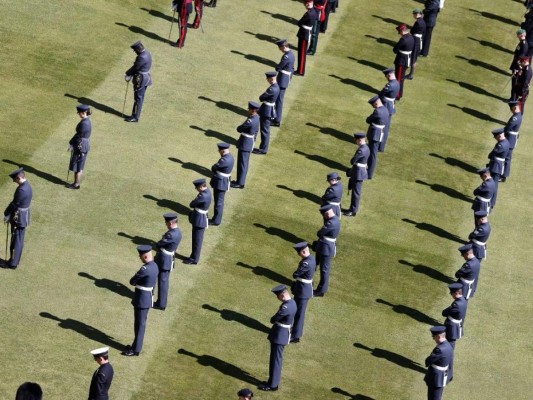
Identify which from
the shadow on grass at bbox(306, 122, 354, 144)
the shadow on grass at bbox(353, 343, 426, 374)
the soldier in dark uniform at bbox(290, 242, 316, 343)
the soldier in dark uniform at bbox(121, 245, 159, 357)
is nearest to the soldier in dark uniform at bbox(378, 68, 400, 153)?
the shadow on grass at bbox(306, 122, 354, 144)

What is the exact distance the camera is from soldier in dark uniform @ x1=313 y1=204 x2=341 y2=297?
30844 mm

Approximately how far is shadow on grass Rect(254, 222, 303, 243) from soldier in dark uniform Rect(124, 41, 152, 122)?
511cm

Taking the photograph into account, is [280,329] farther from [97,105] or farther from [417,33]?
[417,33]

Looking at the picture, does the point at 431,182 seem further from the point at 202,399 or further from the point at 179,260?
the point at 202,399

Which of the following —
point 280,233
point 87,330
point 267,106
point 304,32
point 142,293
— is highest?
point 304,32

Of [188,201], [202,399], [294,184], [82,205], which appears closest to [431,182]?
[294,184]

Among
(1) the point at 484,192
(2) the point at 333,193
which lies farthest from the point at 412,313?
(1) the point at 484,192

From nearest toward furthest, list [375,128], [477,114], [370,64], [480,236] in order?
1. [480,236]
2. [375,128]
3. [477,114]
4. [370,64]

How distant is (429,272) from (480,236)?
1364 millimetres

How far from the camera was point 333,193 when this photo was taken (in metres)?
32.6

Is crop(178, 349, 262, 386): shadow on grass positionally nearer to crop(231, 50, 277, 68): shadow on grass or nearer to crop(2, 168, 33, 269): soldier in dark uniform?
crop(2, 168, 33, 269): soldier in dark uniform

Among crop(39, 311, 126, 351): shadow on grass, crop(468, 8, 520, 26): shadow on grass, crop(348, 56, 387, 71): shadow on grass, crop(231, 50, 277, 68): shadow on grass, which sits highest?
crop(468, 8, 520, 26): shadow on grass

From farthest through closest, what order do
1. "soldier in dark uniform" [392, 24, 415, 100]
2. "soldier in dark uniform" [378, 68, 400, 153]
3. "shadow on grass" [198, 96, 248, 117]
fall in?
"soldier in dark uniform" [392, 24, 415, 100]
"shadow on grass" [198, 96, 248, 117]
"soldier in dark uniform" [378, 68, 400, 153]

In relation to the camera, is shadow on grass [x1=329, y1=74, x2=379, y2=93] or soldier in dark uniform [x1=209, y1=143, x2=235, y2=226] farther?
shadow on grass [x1=329, y1=74, x2=379, y2=93]
